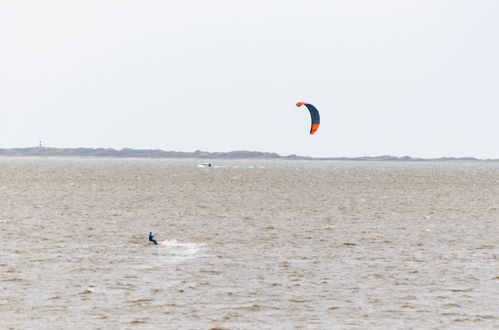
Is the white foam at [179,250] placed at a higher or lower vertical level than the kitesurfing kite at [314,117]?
lower

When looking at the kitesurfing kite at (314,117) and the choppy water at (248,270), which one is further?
the kitesurfing kite at (314,117)

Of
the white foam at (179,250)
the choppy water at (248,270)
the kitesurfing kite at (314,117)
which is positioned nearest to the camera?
the choppy water at (248,270)

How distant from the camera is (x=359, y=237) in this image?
1741 inches

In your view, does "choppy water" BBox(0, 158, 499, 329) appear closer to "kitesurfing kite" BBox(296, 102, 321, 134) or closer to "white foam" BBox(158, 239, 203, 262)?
"white foam" BBox(158, 239, 203, 262)

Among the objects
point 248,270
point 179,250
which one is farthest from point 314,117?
point 248,270

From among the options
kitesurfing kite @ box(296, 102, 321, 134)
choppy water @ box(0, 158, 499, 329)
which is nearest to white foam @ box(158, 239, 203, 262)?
choppy water @ box(0, 158, 499, 329)

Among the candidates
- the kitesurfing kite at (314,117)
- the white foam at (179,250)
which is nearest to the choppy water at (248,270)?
the white foam at (179,250)

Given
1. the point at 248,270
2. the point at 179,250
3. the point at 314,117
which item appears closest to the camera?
the point at 248,270

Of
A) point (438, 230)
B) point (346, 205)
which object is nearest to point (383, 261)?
point (438, 230)

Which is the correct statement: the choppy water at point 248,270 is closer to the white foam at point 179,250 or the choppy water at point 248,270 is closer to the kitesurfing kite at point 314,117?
the white foam at point 179,250

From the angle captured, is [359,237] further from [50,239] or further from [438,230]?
[50,239]

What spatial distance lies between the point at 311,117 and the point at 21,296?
48.7 meters

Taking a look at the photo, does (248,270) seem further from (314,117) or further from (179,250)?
(314,117)

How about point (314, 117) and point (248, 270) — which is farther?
point (314, 117)
